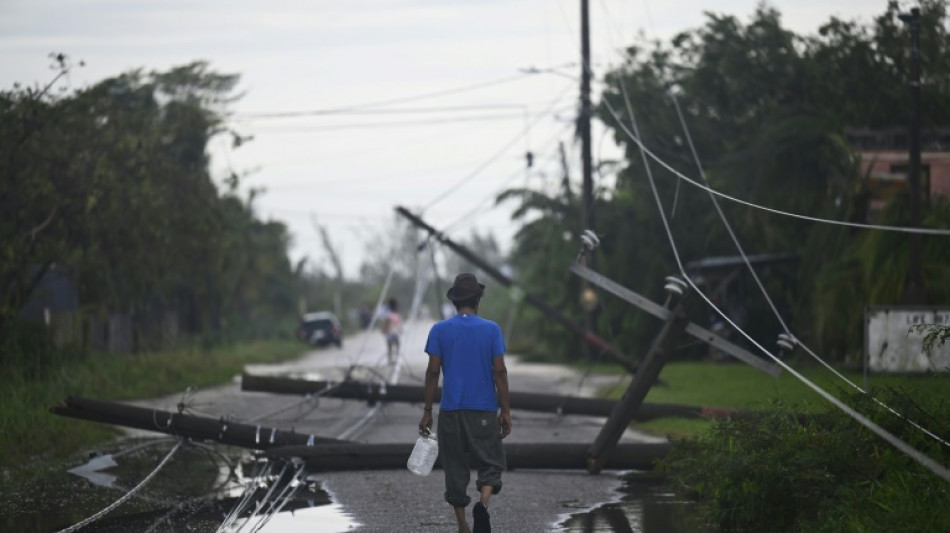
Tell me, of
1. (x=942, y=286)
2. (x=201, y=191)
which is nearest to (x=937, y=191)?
(x=942, y=286)

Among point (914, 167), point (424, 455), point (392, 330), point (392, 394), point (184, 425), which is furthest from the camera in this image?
point (392, 330)

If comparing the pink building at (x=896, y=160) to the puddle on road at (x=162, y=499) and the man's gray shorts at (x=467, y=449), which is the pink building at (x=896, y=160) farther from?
the man's gray shorts at (x=467, y=449)

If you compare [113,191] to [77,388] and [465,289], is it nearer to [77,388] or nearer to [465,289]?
[77,388]

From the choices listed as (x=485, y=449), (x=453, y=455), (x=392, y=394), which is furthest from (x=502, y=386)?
(x=392, y=394)

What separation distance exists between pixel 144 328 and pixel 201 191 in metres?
7.10

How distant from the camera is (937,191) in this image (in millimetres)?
27453

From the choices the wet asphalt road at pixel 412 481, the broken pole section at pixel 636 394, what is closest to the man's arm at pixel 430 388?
the wet asphalt road at pixel 412 481

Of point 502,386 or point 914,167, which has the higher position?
point 914,167

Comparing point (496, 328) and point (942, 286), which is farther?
point (942, 286)

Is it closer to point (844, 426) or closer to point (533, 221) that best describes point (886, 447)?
point (844, 426)

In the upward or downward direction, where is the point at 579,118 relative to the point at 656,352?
upward

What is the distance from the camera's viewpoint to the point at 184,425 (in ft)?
47.1

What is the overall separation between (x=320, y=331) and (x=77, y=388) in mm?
42792

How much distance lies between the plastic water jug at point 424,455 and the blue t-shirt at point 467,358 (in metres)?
0.30
